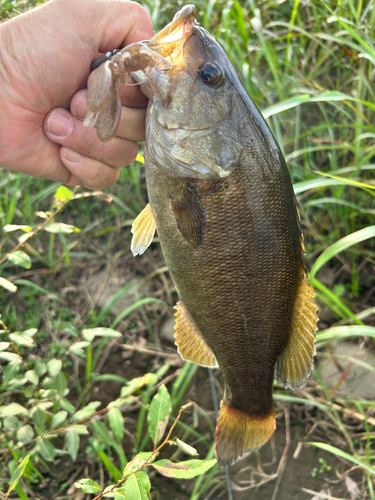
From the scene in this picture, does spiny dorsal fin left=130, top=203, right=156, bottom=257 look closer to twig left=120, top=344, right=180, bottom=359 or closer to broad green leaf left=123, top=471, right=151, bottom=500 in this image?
broad green leaf left=123, top=471, right=151, bottom=500

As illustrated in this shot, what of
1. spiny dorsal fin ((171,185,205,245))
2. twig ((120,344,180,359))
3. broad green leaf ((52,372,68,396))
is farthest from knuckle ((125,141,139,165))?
twig ((120,344,180,359))

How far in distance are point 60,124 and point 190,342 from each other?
3.63ft

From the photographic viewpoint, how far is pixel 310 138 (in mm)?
2986

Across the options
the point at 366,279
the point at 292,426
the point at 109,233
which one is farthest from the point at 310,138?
the point at 292,426

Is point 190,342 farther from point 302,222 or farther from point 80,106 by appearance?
point 302,222

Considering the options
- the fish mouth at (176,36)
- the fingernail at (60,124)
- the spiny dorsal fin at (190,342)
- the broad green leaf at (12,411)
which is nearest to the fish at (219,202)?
the fish mouth at (176,36)

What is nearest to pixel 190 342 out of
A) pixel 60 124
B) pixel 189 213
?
pixel 189 213

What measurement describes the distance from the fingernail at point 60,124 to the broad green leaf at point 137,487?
1.31 metres

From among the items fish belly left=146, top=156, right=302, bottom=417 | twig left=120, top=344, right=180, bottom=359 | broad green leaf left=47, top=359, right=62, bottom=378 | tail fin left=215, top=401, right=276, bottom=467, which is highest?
fish belly left=146, top=156, right=302, bottom=417

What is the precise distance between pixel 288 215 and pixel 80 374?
75.3 inches

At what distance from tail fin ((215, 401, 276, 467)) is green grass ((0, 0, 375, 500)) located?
0.52 metres

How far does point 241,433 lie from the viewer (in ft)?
5.71

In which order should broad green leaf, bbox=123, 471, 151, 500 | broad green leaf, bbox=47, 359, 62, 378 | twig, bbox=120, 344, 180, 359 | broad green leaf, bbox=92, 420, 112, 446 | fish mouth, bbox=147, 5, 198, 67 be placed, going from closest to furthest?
broad green leaf, bbox=123, 471, 151, 500
fish mouth, bbox=147, 5, 198, 67
broad green leaf, bbox=47, 359, 62, 378
broad green leaf, bbox=92, 420, 112, 446
twig, bbox=120, 344, 180, 359

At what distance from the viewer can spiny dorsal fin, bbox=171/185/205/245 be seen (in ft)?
4.48
